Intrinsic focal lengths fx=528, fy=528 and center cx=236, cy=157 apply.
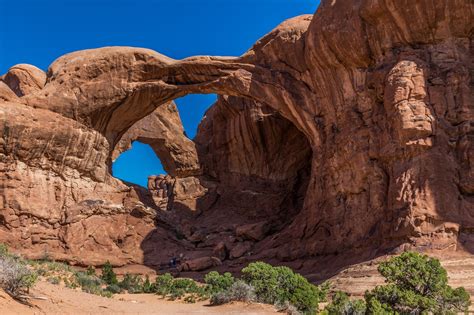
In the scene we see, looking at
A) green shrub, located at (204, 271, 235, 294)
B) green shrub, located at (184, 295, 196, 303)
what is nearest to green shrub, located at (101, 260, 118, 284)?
green shrub, located at (204, 271, 235, 294)

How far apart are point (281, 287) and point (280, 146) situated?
826 inches

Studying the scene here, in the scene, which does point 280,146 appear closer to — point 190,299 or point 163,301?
point 163,301

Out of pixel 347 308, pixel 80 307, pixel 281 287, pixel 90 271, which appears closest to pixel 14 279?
pixel 80 307

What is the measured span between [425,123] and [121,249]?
16677 millimetres

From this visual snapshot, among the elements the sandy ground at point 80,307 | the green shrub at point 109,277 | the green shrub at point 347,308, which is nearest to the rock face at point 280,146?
the green shrub at point 109,277

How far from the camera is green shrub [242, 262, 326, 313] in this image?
13.7 metres

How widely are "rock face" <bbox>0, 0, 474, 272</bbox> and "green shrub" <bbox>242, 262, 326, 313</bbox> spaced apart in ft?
17.2

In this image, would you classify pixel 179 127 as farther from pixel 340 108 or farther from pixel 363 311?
pixel 363 311

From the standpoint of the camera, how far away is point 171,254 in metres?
28.7

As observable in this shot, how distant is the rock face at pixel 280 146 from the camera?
63.3 feet

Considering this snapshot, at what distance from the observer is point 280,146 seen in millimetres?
35000

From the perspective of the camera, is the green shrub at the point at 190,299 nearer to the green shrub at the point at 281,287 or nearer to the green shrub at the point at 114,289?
the green shrub at the point at 281,287

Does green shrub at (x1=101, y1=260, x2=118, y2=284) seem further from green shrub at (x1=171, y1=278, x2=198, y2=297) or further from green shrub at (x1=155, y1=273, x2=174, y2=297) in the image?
green shrub at (x1=171, y1=278, x2=198, y2=297)

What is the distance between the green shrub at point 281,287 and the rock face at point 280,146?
5255 mm
